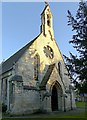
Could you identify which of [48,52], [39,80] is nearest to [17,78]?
[39,80]

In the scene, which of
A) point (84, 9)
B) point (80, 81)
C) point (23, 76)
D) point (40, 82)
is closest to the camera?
point (80, 81)

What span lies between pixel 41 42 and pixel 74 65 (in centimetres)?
1279

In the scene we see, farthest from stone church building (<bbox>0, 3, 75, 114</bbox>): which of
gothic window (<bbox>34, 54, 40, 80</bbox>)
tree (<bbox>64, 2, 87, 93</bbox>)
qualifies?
tree (<bbox>64, 2, 87, 93</bbox>)

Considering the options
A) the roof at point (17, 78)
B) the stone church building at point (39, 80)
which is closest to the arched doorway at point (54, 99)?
the stone church building at point (39, 80)

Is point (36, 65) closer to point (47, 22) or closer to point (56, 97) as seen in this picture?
point (56, 97)

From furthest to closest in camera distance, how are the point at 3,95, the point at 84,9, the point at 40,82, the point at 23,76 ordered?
the point at 3,95, the point at 40,82, the point at 23,76, the point at 84,9

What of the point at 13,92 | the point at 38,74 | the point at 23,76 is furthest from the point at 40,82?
the point at 13,92

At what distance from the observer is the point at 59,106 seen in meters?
30.4

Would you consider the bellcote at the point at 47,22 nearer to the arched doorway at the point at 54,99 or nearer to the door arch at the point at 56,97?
the door arch at the point at 56,97

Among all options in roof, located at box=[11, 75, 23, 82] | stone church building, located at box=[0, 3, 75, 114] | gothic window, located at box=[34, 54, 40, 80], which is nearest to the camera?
roof, located at box=[11, 75, 23, 82]

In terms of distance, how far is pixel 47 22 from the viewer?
112ft

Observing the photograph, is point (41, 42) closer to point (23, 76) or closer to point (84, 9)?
point (23, 76)

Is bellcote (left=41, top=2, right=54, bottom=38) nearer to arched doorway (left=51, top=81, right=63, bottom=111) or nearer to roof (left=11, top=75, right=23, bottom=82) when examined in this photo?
arched doorway (left=51, top=81, right=63, bottom=111)

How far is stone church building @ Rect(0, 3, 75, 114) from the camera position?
26719mm
